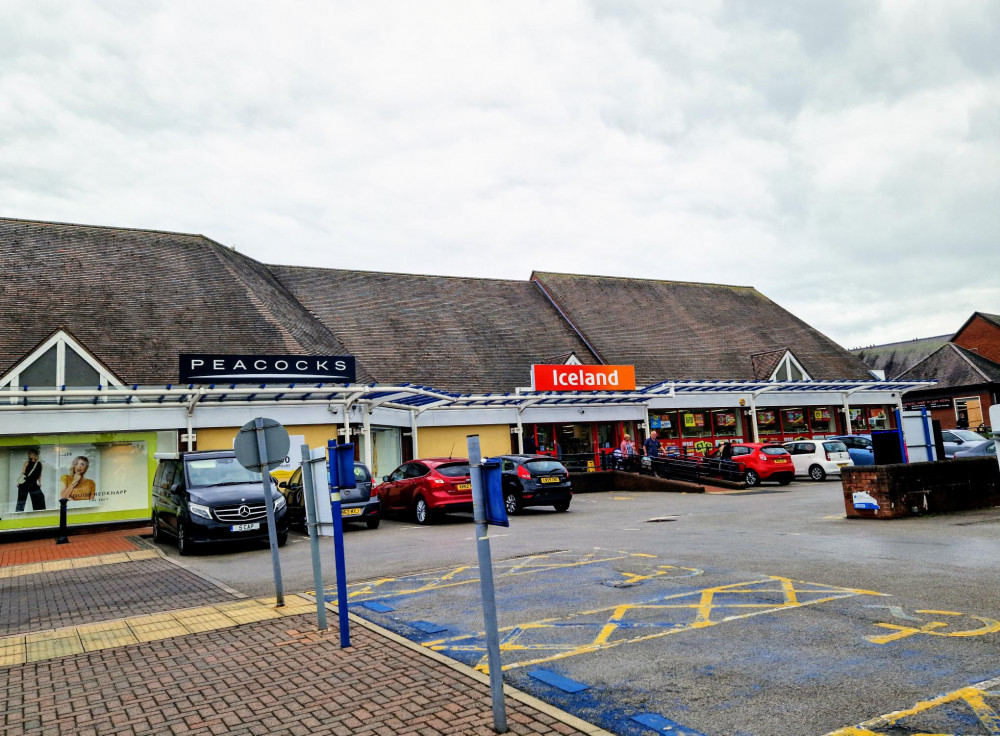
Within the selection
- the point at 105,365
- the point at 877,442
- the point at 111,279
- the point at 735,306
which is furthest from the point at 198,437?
the point at 735,306

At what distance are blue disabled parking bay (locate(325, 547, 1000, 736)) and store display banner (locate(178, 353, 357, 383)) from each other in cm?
1448

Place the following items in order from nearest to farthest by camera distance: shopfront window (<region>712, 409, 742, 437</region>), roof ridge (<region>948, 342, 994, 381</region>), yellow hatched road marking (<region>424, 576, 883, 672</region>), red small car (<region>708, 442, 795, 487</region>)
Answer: yellow hatched road marking (<region>424, 576, 883, 672</region>) < red small car (<region>708, 442, 795, 487</region>) < shopfront window (<region>712, 409, 742, 437</region>) < roof ridge (<region>948, 342, 994, 381</region>)

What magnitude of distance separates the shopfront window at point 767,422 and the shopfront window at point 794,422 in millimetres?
438

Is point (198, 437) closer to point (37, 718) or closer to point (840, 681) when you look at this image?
point (37, 718)

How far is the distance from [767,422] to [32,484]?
30826mm

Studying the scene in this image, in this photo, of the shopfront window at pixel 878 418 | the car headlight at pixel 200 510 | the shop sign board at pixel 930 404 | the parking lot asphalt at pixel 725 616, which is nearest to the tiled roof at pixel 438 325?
the car headlight at pixel 200 510

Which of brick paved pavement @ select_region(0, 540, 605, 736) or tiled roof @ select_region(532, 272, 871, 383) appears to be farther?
tiled roof @ select_region(532, 272, 871, 383)

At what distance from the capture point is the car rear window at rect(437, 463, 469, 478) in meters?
17.7

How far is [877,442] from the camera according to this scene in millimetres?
15398

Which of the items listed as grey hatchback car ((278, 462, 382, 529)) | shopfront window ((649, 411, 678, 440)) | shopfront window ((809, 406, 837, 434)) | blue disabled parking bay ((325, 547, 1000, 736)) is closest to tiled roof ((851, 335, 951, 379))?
shopfront window ((809, 406, 837, 434))

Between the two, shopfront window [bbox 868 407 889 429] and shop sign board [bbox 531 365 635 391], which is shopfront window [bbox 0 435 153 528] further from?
shopfront window [bbox 868 407 889 429]

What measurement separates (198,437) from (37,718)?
17.6 metres

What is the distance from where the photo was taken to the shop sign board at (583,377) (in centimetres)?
2980

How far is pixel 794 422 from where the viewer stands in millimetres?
37031
